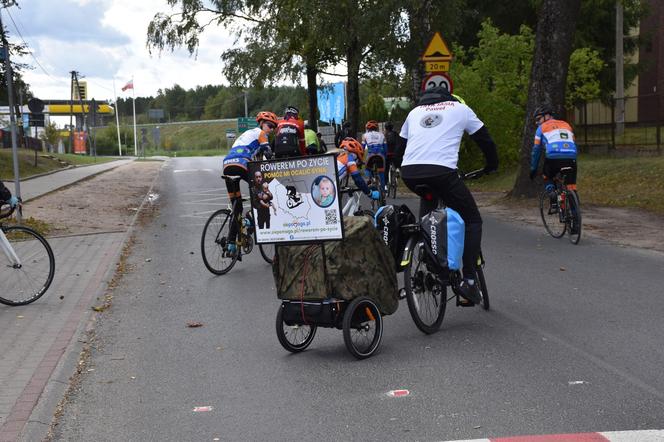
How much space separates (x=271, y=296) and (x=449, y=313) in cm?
214

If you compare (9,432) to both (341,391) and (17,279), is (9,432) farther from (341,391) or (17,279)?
(17,279)

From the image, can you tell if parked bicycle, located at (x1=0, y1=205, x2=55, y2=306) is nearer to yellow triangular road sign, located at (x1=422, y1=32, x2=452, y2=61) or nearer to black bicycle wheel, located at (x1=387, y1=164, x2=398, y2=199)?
yellow triangular road sign, located at (x1=422, y1=32, x2=452, y2=61)

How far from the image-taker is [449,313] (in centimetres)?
780

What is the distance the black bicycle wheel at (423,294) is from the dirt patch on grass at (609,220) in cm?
565

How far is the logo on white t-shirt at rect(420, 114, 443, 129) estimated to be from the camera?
693 cm

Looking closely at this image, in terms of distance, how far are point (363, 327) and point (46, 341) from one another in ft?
8.89

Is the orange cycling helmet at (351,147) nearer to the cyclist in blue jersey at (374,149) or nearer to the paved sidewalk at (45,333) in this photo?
the paved sidewalk at (45,333)

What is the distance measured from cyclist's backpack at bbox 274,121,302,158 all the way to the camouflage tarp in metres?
5.72

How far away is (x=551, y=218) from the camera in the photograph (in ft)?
43.7

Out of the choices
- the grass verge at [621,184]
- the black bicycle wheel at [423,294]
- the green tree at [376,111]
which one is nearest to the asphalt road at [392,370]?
the black bicycle wheel at [423,294]

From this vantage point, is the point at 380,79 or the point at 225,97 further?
the point at 225,97

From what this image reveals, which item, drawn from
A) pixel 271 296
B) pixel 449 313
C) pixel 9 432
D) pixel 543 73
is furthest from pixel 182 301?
pixel 543 73

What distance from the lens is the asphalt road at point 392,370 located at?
4.96 metres

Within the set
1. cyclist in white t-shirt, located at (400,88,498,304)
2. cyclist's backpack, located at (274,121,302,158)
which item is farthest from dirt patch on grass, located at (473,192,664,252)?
cyclist in white t-shirt, located at (400,88,498,304)
